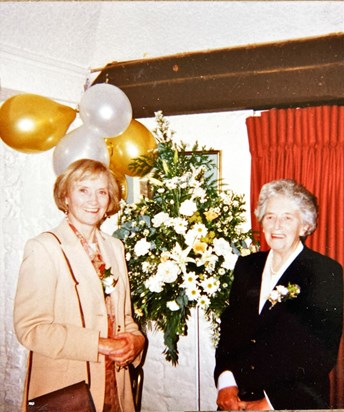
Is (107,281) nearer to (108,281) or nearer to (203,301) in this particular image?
(108,281)

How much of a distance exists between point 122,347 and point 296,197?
911mm

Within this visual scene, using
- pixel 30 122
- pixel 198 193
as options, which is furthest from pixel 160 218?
pixel 30 122

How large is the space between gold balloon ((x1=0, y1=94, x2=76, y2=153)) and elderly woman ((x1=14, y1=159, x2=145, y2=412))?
0.33 meters

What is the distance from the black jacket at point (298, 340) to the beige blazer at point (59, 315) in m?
0.54

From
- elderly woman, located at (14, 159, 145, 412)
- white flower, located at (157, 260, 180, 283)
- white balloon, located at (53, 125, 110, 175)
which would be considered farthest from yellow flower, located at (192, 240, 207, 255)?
white balloon, located at (53, 125, 110, 175)

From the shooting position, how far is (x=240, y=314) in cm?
155

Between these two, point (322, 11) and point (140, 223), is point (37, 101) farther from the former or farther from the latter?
point (322, 11)

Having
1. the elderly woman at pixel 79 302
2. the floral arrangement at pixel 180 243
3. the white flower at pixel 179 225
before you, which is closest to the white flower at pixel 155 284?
the floral arrangement at pixel 180 243

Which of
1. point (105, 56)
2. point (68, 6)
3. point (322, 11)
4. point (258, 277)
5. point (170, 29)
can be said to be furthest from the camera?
point (105, 56)

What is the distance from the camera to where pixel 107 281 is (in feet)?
4.72

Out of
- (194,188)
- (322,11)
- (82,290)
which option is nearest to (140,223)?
(194,188)

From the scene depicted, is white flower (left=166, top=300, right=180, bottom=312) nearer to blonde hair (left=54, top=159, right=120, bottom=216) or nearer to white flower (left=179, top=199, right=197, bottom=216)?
white flower (left=179, top=199, right=197, bottom=216)

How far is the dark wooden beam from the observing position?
5.06 feet

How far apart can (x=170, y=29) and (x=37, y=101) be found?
0.83 metres
